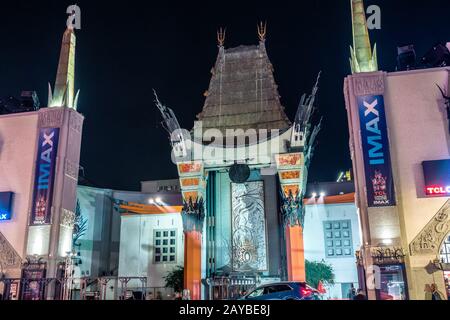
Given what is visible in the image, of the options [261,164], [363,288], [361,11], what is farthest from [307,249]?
[361,11]

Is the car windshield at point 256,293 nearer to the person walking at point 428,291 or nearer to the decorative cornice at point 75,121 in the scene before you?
the person walking at point 428,291

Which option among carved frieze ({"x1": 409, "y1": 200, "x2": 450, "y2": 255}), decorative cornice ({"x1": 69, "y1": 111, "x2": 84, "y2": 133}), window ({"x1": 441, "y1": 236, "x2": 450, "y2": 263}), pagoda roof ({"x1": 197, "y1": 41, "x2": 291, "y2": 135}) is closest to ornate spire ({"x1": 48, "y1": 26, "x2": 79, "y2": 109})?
decorative cornice ({"x1": 69, "y1": 111, "x2": 84, "y2": 133})

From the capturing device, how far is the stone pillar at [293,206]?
2356 centimetres

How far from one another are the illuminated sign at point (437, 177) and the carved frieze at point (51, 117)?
17.1m

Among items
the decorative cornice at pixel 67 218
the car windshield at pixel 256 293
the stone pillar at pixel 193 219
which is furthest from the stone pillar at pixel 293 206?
the decorative cornice at pixel 67 218

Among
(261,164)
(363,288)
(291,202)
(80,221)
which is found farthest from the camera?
(80,221)

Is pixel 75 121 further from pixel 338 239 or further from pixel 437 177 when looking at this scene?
pixel 437 177

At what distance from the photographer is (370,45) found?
66.5ft

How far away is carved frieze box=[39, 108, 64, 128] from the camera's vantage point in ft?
71.2

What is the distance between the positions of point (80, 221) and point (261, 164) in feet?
43.9

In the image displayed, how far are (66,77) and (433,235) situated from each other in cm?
1920

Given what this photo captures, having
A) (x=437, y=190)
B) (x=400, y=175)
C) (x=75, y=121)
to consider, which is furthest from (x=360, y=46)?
(x=75, y=121)

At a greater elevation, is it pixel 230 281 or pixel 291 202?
pixel 291 202
